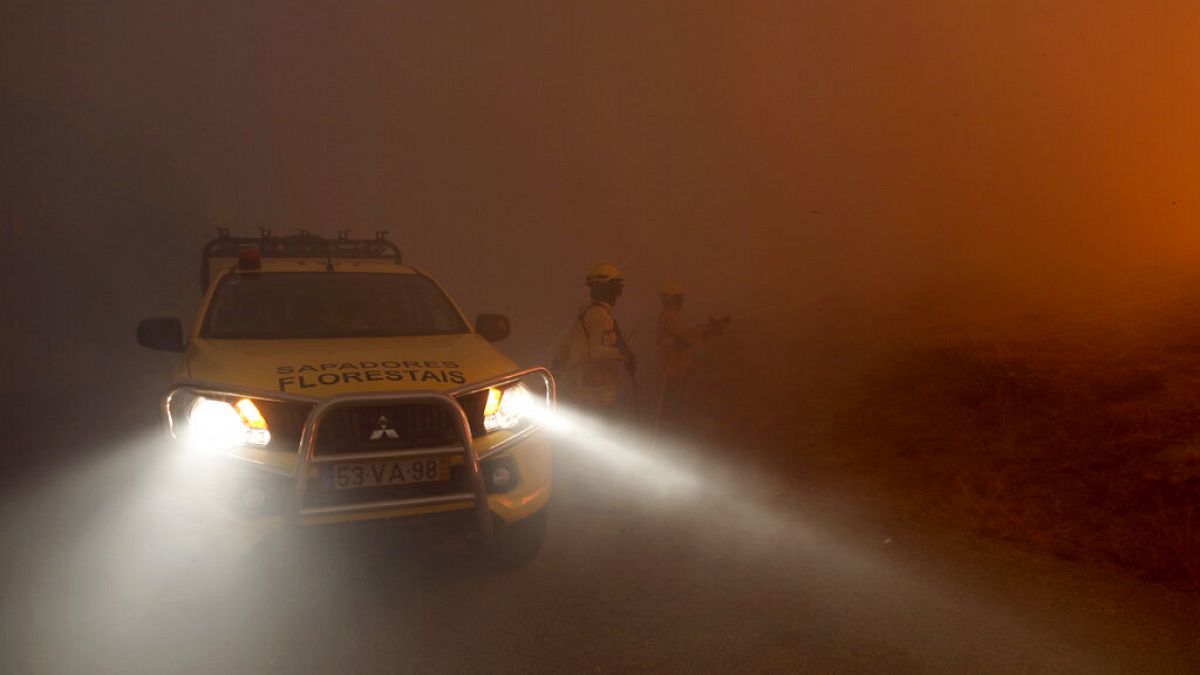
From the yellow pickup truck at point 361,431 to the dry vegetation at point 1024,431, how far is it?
2.92 metres

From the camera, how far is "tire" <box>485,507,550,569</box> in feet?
15.2

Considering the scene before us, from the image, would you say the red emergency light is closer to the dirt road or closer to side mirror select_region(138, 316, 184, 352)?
side mirror select_region(138, 316, 184, 352)

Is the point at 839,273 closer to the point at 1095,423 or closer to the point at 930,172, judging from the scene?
the point at 930,172

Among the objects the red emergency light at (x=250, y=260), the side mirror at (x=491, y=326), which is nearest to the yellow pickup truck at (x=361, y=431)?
the red emergency light at (x=250, y=260)

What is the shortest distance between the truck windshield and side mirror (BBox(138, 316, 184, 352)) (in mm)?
147

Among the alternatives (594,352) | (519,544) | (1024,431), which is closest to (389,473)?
(519,544)

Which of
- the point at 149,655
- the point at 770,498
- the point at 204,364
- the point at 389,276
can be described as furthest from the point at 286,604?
the point at 770,498

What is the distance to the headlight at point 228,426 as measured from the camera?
157 inches

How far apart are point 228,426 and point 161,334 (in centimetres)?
134

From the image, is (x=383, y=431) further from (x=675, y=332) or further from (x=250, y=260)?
(x=675, y=332)

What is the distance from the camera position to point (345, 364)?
14.7 ft

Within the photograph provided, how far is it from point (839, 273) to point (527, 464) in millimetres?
14015

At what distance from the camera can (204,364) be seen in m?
4.47

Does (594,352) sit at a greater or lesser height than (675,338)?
greater
